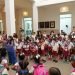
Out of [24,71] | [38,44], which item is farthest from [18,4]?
[24,71]

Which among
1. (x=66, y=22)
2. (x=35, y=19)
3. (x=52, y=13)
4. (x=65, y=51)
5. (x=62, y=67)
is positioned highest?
(x=52, y=13)

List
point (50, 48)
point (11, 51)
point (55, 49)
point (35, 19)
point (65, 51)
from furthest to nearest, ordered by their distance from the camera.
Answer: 1. point (35, 19)
2. point (50, 48)
3. point (55, 49)
4. point (65, 51)
5. point (11, 51)

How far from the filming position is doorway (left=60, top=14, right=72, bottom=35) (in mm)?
16266

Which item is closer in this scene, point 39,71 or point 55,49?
point 39,71

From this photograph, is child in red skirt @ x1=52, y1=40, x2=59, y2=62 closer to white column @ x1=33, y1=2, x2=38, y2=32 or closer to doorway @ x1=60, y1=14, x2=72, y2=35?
white column @ x1=33, y1=2, x2=38, y2=32

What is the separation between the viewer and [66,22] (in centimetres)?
1656

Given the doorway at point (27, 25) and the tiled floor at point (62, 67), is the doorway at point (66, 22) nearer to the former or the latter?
the doorway at point (27, 25)

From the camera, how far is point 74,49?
814 centimetres

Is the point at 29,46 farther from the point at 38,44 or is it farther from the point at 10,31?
the point at 10,31

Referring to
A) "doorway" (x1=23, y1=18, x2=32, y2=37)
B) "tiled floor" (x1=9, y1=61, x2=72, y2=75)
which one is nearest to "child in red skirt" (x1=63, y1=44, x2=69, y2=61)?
"tiled floor" (x1=9, y1=61, x2=72, y2=75)

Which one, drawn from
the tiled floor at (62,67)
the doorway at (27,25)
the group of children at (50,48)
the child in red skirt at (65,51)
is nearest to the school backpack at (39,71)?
the tiled floor at (62,67)

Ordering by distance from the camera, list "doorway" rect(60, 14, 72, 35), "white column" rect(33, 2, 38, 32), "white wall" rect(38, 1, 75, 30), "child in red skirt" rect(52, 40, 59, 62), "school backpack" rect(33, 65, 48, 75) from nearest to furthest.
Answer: "school backpack" rect(33, 65, 48, 75) → "child in red skirt" rect(52, 40, 59, 62) → "white column" rect(33, 2, 38, 32) → "white wall" rect(38, 1, 75, 30) → "doorway" rect(60, 14, 72, 35)

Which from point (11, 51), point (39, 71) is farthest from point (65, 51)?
point (39, 71)

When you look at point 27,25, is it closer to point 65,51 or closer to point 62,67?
point 65,51
